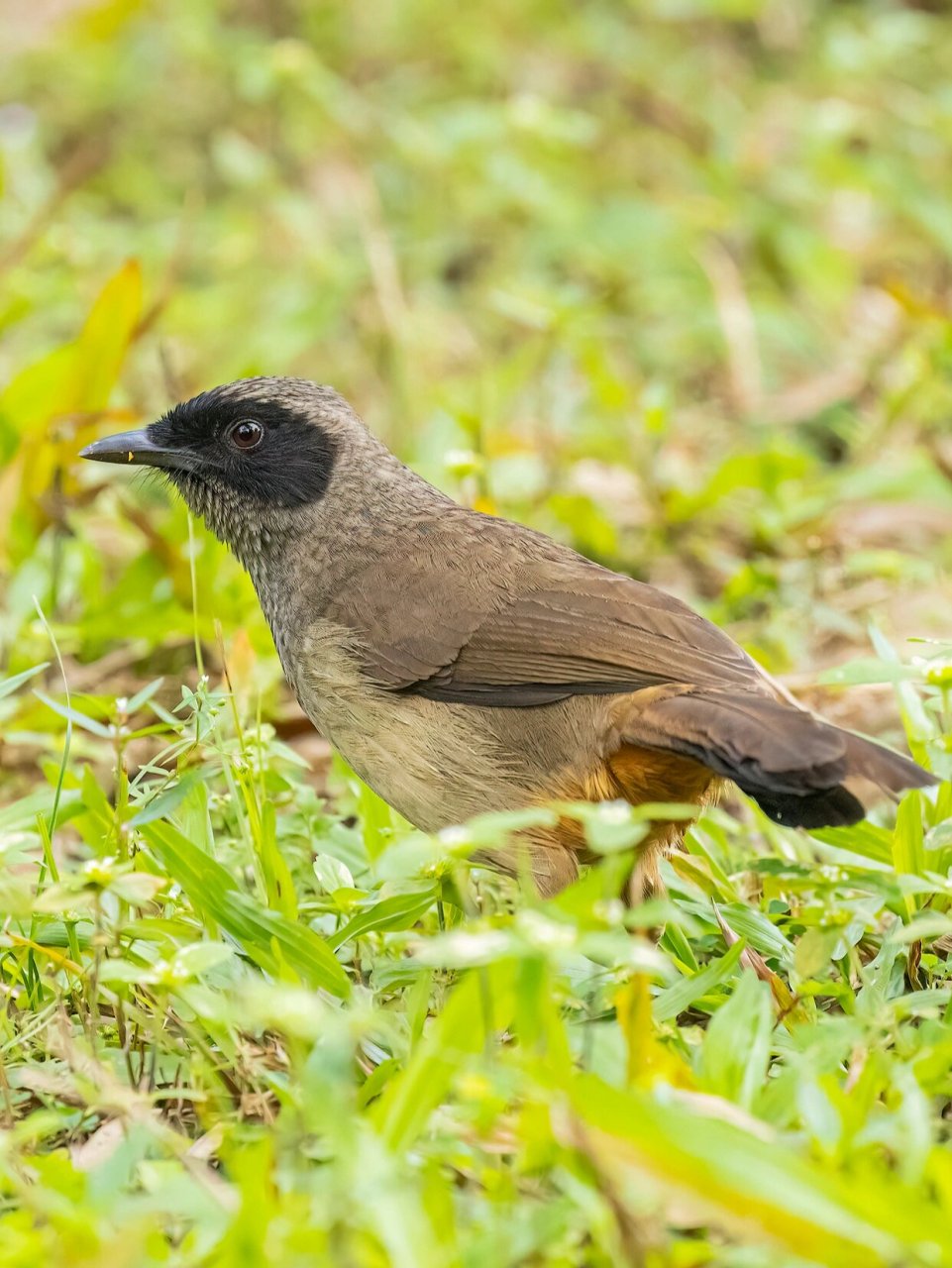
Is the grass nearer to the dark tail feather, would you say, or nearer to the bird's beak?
the dark tail feather

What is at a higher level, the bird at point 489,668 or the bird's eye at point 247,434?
the bird's eye at point 247,434

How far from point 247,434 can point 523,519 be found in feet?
5.87

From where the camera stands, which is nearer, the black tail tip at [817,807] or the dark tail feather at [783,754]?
the dark tail feather at [783,754]

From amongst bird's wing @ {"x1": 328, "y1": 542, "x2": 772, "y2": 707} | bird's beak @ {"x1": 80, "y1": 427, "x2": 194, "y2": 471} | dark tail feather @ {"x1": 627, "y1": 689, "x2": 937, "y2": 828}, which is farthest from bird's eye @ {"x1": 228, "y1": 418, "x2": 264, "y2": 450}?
dark tail feather @ {"x1": 627, "y1": 689, "x2": 937, "y2": 828}

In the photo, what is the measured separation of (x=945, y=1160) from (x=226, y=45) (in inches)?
316

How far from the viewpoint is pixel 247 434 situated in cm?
426

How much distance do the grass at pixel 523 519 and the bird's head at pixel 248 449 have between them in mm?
336

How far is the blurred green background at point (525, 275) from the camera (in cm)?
548

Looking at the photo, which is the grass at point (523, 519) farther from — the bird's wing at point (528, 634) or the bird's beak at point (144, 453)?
the bird's beak at point (144, 453)

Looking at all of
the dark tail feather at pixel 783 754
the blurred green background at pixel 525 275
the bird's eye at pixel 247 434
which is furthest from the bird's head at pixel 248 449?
the dark tail feather at pixel 783 754

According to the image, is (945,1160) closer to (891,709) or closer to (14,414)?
(891,709)

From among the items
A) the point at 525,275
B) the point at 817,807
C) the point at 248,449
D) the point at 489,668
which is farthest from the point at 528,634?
the point at 525,275

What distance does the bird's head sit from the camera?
420 centimetres

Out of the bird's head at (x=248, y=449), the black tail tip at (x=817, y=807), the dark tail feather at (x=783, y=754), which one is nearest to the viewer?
the dark tail feather at (x=783, y=754)
